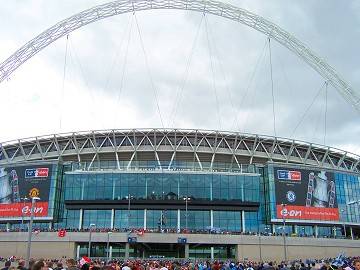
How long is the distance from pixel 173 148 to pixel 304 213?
96.4ft

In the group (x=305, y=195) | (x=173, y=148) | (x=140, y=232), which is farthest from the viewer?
(x=173, y=148)

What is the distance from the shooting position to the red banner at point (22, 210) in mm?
87312

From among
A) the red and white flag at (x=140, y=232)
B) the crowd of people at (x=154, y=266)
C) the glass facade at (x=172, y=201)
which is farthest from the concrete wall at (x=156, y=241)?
the crowd of people at (x=154, y=266)

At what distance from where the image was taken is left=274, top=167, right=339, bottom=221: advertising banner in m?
87.2

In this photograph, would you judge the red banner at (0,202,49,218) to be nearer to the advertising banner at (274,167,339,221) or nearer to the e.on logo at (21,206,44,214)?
the e.on logo at (21,206,44,214)

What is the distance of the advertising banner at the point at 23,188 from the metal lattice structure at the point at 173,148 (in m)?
7.69

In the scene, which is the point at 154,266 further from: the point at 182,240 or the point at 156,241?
the point at 156,241

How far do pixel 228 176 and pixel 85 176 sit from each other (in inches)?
1061

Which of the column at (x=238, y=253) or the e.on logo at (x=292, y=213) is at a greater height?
the e.on logo at (x=292, y=213)

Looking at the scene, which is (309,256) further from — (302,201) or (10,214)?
(10,214)

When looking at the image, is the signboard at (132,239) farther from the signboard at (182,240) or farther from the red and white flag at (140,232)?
the signboard at (182,240)

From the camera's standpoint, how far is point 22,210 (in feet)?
288

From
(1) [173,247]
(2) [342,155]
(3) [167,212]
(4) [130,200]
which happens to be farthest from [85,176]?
(2) [342,155]

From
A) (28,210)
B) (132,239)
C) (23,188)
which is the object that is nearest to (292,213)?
(132,239)
